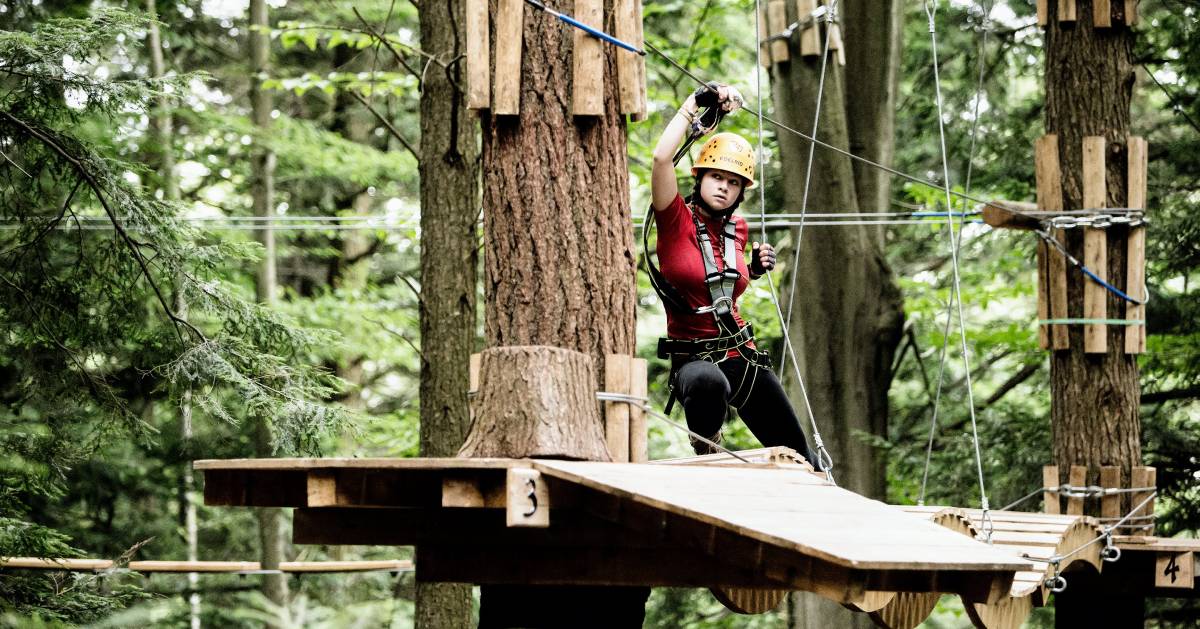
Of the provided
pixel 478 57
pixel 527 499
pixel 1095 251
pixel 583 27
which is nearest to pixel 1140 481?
pixel 1095 251

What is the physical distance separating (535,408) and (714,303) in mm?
1300

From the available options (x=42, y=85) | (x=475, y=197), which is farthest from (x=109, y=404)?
(x=475, y=197)

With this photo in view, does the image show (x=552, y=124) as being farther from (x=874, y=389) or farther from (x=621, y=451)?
(x=874, y=389)

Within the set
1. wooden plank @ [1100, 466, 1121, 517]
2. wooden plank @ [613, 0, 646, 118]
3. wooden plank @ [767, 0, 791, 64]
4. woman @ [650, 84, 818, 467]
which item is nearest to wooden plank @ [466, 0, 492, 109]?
wooden plank @ [613, 0, 646, 118]

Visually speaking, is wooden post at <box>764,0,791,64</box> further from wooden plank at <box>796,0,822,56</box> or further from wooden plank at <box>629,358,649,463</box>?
wooden plank at <box>629,358,649,463</box>

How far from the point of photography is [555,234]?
3.80 meters

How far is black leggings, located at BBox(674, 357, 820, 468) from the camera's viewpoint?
4.37 metres

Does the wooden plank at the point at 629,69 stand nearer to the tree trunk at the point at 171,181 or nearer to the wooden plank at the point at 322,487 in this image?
the wooden plank at the point at 322,487

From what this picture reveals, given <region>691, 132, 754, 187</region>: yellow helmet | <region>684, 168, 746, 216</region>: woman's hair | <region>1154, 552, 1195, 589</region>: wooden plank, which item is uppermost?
<region>691, 132, 754, 187</region>: yellow helmet

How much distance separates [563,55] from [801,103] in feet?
17.1

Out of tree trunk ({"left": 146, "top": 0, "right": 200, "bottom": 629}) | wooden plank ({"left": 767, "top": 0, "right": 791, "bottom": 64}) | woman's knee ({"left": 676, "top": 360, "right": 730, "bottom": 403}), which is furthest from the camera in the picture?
tree trunk ({"left": 146, "top": 0, "right": 200, "bottom": 629})

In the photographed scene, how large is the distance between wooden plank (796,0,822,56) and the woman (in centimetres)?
414

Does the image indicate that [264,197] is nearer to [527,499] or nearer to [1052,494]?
[1052,494]

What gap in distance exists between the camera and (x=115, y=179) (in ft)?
20.0
